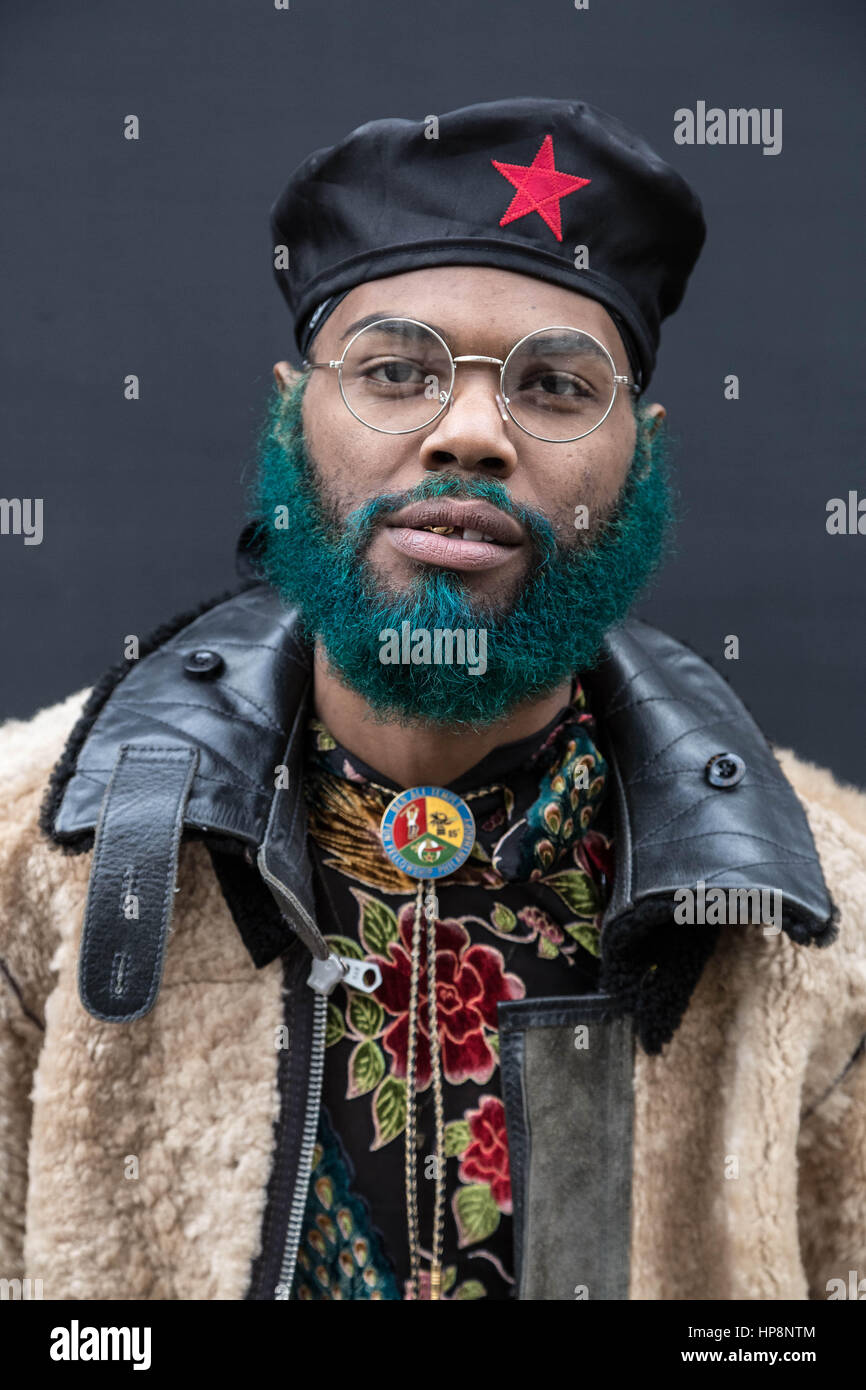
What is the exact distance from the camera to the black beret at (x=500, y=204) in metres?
1.66

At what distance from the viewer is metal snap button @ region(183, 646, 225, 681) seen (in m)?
1.76

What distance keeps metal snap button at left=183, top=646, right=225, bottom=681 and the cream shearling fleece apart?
0.81ft

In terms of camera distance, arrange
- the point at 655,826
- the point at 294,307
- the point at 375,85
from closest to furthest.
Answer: the point at 655,826
the point at 294,307
the point at 375,85

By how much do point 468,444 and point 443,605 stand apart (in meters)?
0.20

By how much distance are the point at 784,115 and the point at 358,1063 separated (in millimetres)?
1785

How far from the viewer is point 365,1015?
5.44ft

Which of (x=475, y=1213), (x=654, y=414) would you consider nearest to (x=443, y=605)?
(x=654, y=414)

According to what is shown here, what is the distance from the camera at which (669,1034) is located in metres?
1.62

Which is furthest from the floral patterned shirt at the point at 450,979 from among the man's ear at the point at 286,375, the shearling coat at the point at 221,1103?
the man's ear at the point at 286,375

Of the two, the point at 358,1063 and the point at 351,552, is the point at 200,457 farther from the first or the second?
the point at 358,1063

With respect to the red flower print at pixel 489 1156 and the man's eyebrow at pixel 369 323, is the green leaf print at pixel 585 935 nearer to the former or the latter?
the red flower print at pixel 489 1156

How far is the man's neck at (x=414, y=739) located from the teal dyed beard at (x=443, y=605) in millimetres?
30

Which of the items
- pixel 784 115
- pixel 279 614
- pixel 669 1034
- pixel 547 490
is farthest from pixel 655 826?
pixel 784 115
